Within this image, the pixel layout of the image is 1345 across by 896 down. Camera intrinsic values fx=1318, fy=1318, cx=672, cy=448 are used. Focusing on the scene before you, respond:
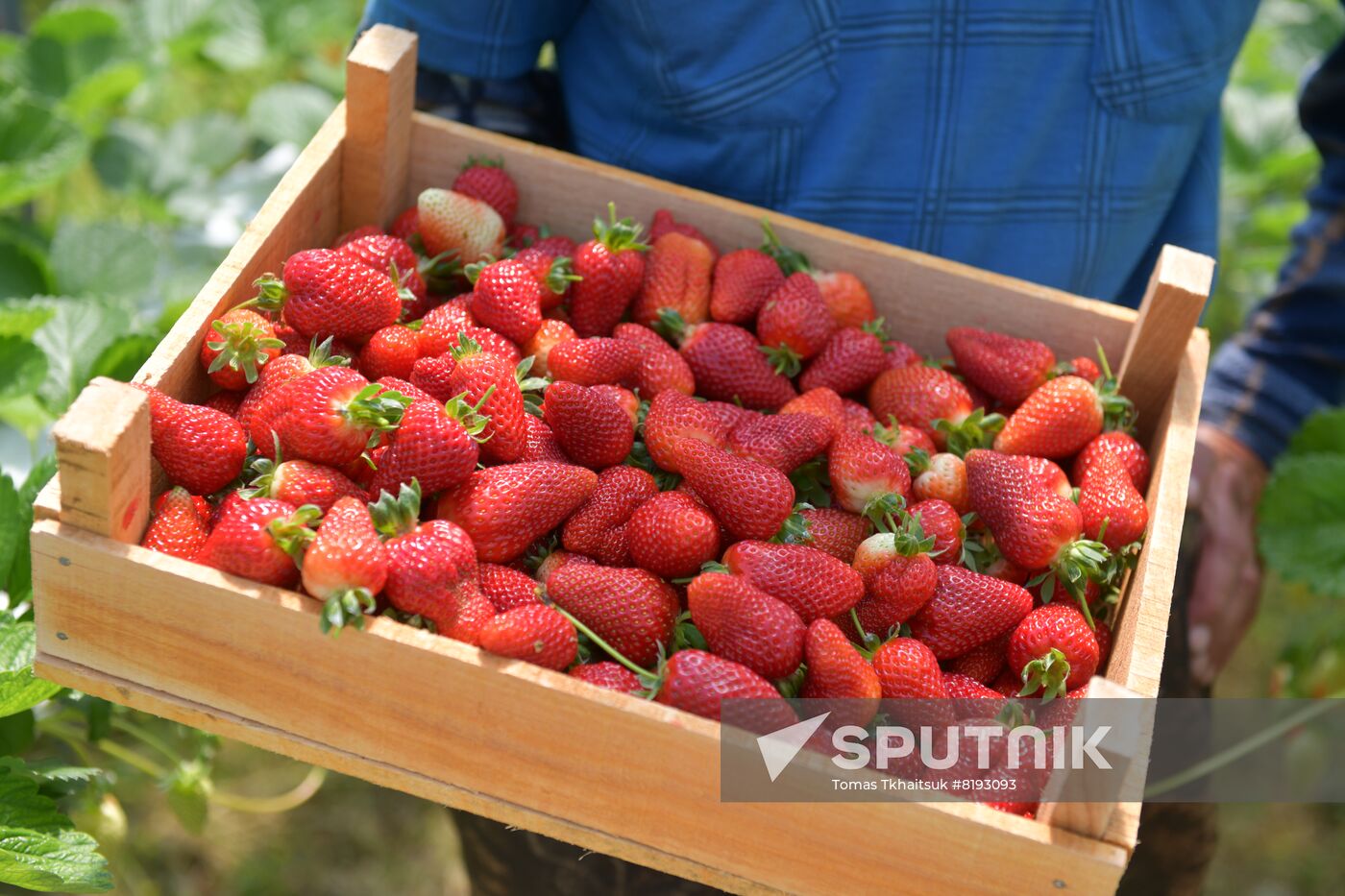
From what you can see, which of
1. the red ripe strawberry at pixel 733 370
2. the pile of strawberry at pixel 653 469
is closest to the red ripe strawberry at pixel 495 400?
the pile of strawberry at pixel 653 469

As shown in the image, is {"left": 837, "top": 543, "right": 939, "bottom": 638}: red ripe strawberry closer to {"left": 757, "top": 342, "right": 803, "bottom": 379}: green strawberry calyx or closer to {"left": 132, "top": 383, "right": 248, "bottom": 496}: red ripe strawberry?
{"left": 757, "top": 342, "right": 803, "bottom": 379}: green strawberry calyx

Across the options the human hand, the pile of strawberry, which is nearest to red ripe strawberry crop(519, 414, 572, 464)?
the pile of strawberry

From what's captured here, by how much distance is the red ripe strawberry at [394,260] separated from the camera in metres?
1.19

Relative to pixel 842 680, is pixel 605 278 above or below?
above

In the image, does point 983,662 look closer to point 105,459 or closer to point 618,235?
point 618,235

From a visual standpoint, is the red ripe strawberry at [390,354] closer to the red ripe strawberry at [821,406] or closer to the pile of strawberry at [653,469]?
the pile of strawberry at [653,469]

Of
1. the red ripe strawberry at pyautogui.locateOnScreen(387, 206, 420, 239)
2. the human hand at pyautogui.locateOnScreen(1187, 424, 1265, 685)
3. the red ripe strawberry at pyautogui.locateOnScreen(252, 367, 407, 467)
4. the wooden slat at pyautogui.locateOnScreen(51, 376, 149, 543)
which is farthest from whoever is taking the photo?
the human hand at pyautogui.locateOnScreen(1187, 424, 1265, 685)

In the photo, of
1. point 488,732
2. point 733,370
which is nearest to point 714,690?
point 488,732

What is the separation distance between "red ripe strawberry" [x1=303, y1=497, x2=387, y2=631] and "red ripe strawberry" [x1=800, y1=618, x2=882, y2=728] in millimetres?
322

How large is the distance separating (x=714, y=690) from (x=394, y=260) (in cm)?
52

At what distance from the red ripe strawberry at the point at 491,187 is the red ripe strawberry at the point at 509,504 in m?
0.38

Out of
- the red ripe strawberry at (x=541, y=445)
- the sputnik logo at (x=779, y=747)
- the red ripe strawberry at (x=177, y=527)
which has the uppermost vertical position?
the red ripe strawberry at (x=541, y=445)

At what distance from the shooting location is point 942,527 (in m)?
1.09

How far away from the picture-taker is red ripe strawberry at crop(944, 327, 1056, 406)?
1252 mm
